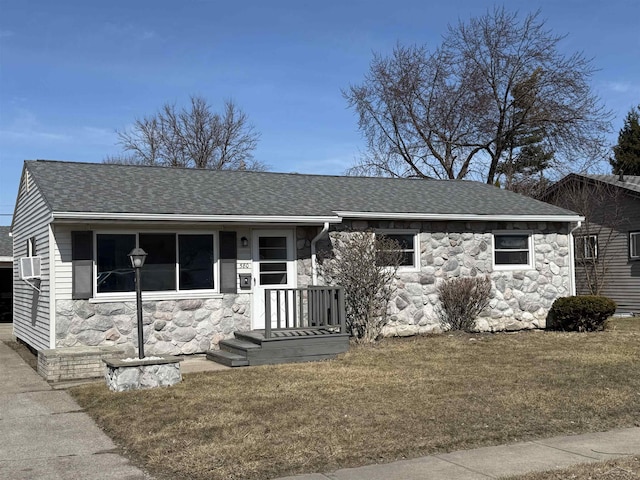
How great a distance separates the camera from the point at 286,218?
12320 mm

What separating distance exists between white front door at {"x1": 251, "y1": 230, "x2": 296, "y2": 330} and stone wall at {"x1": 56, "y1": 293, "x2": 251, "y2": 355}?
24 cm

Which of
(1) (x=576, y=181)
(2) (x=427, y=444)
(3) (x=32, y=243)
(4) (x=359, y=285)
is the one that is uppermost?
(1) (x=576, y=181)

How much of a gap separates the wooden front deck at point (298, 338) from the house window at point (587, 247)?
1353cm

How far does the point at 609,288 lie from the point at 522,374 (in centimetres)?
1430

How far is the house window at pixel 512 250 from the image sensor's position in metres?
15.0

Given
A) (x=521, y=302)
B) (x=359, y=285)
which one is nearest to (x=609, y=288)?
(x=521, y=302)

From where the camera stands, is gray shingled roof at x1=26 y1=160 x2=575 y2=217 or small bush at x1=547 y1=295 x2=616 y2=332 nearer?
gray shingled roof at x1=26 y1=160 x2=575 y2=217

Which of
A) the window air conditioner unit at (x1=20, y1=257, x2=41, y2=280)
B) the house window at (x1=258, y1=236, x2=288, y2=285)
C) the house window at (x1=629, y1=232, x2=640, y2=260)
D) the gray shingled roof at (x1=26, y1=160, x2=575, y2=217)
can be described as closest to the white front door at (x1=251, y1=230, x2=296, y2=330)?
the house window at (x1=258, y1=236, x2=288, y2=285)

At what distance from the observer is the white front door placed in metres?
12.5

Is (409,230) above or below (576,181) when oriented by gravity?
below

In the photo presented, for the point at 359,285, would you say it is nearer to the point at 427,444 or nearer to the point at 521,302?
the point at 521,302

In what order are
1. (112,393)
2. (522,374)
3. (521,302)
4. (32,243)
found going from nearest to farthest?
(112,393), (522,374), (32,243), (521,302)

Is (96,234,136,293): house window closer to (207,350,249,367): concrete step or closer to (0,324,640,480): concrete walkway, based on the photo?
(207,350,249,367): concrete step

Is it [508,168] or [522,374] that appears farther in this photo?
[508,168]
